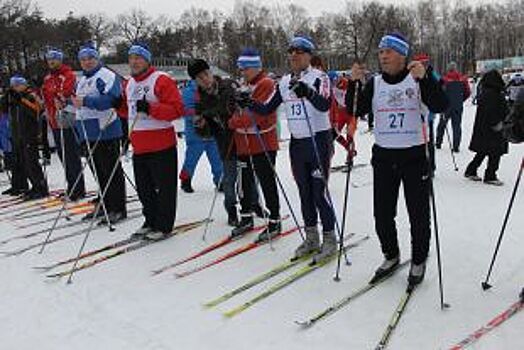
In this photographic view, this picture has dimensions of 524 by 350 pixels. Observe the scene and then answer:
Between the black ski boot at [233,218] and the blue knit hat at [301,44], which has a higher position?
the blue knit hat at [301,44]

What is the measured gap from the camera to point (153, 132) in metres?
5.71

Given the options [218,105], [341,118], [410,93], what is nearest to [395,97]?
[410,93]

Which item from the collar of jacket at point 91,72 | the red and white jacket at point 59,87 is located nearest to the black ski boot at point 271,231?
the collar of jacket at point 91,72

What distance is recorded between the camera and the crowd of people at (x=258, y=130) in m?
4.12

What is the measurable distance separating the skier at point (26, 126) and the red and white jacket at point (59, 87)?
0.92ft

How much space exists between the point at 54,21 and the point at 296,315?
65.6 metres

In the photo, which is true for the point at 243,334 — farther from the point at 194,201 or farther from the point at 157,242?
the point at 194,201

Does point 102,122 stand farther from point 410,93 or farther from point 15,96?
point 410,93

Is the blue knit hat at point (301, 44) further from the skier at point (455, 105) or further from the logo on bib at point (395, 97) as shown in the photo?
the skier at point (455, 105)

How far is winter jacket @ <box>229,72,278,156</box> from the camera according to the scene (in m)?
5.36

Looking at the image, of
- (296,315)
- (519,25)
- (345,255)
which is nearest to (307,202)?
(345,255)

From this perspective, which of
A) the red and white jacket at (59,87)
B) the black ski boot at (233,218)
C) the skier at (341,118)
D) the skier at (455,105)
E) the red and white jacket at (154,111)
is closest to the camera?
the skier at (341,118)

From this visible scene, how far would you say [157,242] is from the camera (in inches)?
235

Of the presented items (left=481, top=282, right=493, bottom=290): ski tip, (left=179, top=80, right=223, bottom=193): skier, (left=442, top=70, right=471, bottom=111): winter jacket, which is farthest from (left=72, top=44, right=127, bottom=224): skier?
(left=442, top=70, right=471, bottom=111): winter jacket
